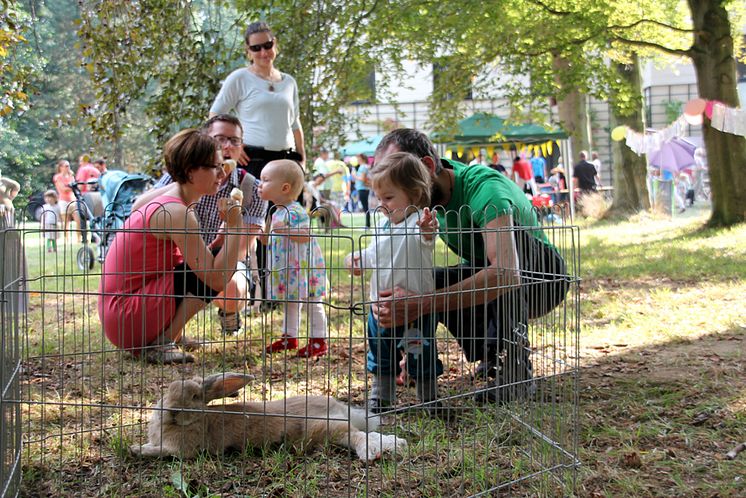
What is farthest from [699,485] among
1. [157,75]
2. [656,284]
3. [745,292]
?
[157,75]

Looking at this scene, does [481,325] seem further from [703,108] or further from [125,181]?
[703,108]

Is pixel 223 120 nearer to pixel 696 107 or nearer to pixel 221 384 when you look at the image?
pixel 221 384

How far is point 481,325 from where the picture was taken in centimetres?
371

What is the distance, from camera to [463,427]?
295cm

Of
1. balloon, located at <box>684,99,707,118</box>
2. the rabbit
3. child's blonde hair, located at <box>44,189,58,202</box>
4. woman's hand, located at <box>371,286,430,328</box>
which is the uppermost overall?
balloon, located at <box>684,99,707,118</box>

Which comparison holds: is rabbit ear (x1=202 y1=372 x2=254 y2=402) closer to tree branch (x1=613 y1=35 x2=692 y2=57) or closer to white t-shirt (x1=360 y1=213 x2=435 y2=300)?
white t-shirt (x1=360 y1=213 x2=435 y2=300)

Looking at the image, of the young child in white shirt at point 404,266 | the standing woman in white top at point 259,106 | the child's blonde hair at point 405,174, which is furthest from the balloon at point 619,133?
the child's blonde hair at point 405,174

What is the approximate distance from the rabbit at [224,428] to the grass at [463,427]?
0.16ft

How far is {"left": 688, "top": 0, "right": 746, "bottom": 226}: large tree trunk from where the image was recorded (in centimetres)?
1157

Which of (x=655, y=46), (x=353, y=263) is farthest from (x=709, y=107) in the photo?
(x=353, y=263)

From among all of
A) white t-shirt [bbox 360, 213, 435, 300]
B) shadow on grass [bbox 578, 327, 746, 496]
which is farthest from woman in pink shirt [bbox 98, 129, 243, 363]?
shadow on grass [bbox 578, 327, 746, 496]

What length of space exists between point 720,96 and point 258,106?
8.41 m

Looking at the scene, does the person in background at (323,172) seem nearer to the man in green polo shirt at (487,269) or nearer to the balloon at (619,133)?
the balloon at (619,133)

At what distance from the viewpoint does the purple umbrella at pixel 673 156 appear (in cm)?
1805
